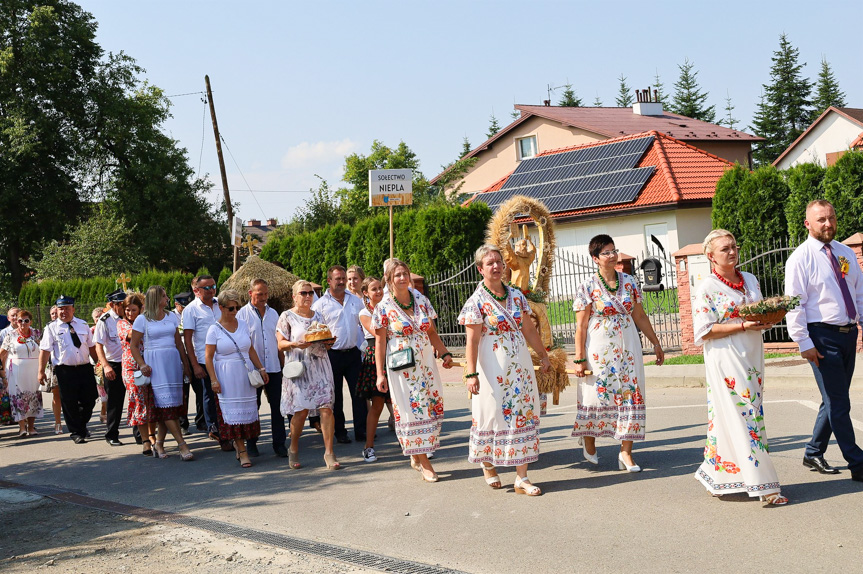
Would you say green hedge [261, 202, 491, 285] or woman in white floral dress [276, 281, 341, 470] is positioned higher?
green hedge [261, 202, 491, 285]

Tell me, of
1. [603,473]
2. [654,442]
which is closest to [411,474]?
[603,473]

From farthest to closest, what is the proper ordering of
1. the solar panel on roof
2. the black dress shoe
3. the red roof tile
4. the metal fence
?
the solar panel on roof
the red roof tile
the metal fence
the black dress shoe

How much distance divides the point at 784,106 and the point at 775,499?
6192 cm

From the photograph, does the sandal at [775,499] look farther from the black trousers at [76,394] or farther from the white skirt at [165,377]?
the black trousers at [76,394]

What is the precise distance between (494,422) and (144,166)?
40.9m

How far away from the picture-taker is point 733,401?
6180 millimetres

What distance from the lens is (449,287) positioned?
66.6ft

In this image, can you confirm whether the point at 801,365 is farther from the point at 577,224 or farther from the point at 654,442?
the point at 577,224

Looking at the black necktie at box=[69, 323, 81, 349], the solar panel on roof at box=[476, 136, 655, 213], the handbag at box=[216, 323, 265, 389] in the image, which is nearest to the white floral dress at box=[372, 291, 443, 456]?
the handbag at box=[216, 323, 265, 389]

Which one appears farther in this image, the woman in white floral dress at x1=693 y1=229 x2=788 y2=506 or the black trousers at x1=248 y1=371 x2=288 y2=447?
the black trousers at x1=248 y1=371 x2=288 y2=447

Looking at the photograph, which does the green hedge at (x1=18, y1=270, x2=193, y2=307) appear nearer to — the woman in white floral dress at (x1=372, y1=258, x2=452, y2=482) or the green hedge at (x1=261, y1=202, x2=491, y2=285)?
the green hedge at (x1=261, y1=202, x2=491, y2=285)

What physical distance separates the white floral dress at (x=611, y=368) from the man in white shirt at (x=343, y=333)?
3.19m

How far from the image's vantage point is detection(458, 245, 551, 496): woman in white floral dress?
Answer: 23.1 feet

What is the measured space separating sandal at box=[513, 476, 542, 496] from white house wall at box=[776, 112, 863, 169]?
41.2 meters
